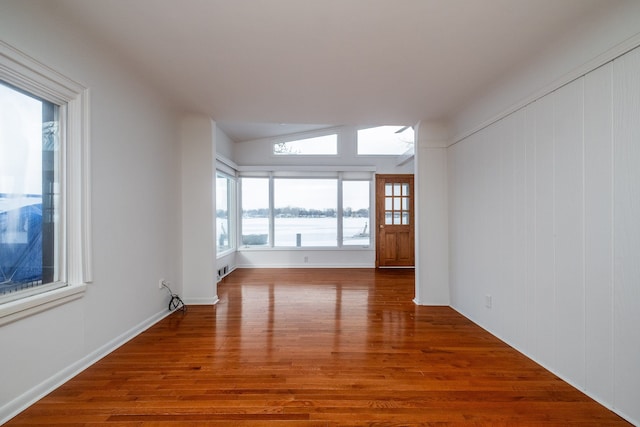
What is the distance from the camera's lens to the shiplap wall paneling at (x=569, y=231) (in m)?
1.81

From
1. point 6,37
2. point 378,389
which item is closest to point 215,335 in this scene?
point 378,389

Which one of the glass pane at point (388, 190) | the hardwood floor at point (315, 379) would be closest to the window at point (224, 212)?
the hardwood floor at point (315, 379)

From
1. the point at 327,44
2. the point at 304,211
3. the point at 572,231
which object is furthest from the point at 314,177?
the point at 572,231

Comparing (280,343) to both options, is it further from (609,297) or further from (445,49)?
(445,49)

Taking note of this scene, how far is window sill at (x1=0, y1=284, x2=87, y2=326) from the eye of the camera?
1.50m

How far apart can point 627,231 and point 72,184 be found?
12.1 feet

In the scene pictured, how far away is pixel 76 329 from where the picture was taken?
6.39 ft

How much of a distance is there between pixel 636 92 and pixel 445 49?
1180 mm

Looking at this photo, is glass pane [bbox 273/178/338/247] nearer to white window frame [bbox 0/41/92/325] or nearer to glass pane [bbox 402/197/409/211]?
glass pane [bbox 402/197/409/211]

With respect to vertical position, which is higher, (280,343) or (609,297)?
(609,297)

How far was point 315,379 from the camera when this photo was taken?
1.93m

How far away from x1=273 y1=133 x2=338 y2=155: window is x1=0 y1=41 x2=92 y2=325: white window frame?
4.20 metres

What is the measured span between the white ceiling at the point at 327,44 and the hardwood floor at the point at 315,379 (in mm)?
2519

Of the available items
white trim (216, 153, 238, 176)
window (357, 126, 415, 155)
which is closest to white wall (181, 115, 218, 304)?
white trim (216, 153, 238, 176)
